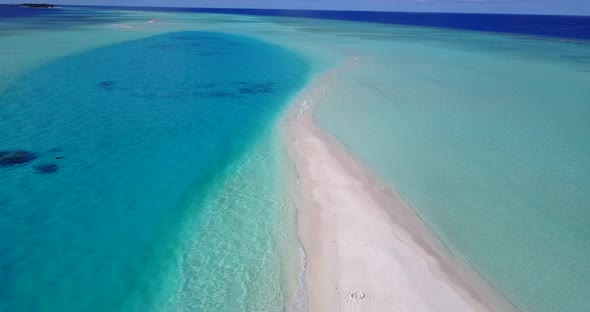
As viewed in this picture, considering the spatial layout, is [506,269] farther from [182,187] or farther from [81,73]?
[81,73]

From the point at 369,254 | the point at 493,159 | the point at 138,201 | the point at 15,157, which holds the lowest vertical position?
the point at 138,201

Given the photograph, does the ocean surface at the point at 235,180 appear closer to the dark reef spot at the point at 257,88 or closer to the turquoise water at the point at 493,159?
the turquoise water at the point at 493,159

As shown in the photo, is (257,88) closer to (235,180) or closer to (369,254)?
(235,180)

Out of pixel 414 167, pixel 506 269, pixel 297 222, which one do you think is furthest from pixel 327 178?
pixel 506 269

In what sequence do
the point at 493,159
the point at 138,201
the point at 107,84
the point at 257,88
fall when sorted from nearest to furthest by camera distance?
the point at 138,201
the point at 493,159
the point at 107,84
the point at 257,88

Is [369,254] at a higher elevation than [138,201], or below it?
higher

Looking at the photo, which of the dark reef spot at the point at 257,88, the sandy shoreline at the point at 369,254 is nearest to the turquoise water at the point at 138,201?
the sandy shoreline at the point at 369,254

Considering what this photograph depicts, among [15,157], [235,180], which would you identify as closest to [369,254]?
[235,180]
